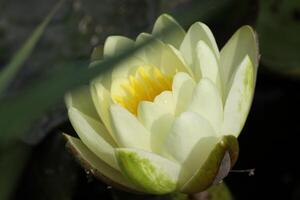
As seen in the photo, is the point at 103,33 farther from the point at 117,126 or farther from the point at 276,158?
the point at 117,126

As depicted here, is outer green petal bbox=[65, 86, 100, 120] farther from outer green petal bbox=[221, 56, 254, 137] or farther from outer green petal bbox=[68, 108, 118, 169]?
outer green petal bbox=[221, 56, 254, 137]

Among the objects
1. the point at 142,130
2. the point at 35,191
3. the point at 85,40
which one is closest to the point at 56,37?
the point at 85,40

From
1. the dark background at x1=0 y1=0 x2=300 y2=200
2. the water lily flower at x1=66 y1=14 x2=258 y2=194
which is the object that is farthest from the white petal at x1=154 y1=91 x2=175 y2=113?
the dark background at x1=0 y1=0 x2=300 y2=200

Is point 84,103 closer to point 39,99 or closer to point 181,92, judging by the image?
point 181,92

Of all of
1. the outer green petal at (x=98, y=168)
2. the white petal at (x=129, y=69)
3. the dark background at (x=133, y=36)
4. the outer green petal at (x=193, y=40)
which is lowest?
the dark background at (x=133, y=36)

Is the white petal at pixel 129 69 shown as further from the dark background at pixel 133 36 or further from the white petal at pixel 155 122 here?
the dark background at pixel 133 36

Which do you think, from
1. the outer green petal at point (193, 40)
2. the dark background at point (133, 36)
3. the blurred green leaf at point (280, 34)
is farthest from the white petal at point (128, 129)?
the blurred green leaf at point (280, 34)
